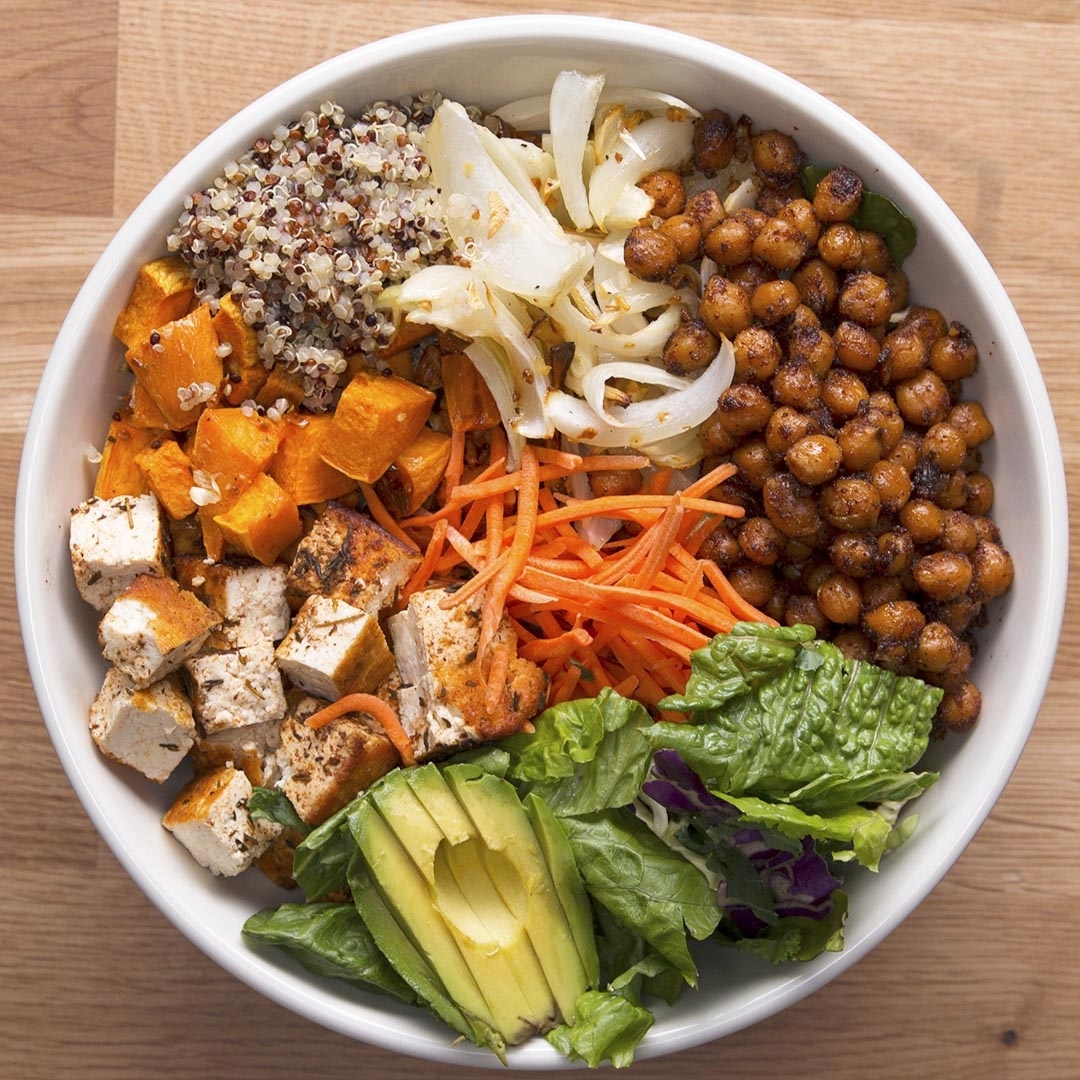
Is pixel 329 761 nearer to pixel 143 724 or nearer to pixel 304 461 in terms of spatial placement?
pixel 143 724

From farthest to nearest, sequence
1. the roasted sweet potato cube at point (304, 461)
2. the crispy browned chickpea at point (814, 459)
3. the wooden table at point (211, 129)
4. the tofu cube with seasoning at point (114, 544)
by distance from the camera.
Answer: the wooden table at point (211, 129), the roasted sweet potato cube at point (304, 461), the tofu cube with seasoning at point (114, 544), the crispy browned chickpea at point (814, 459)

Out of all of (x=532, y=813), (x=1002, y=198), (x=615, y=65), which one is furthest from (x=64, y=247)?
(x=1002, y=198)

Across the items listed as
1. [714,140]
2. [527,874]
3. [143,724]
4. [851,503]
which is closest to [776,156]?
[714,140]

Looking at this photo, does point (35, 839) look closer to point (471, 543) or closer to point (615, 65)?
point (471, 543)

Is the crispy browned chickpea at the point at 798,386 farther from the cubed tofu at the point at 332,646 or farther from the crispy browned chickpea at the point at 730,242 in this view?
the cubed tofu at the point at 332,646

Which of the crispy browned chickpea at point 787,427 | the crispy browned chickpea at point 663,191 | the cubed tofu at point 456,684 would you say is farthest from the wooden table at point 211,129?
the cubed tofu at point 456,684

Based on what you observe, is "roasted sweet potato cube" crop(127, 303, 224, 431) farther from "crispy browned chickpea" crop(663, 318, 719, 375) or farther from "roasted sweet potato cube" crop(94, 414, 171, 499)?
"crispy browned chickpea" crop(663, 318, 719, 375)
